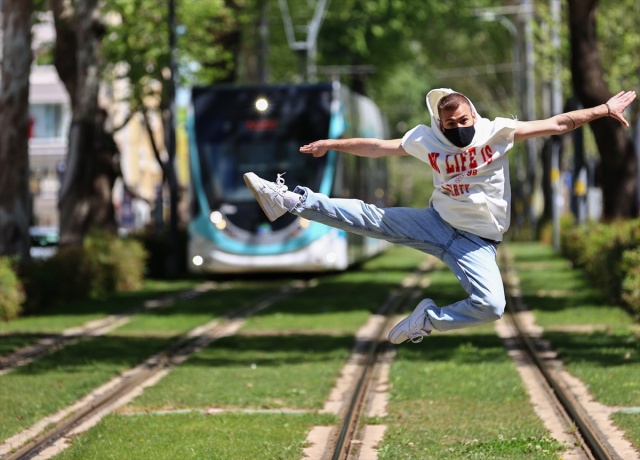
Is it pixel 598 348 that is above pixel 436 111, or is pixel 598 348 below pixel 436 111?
below

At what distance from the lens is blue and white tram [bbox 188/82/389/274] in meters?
28.3

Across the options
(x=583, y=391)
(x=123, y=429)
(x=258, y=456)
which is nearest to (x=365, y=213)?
(x=258, y=456)

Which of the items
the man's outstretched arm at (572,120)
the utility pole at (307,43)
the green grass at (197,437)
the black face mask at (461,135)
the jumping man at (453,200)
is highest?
the utility pole at (307,43)

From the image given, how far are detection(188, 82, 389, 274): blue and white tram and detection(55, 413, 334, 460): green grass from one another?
16.8 meters

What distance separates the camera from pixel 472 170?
9234 mm

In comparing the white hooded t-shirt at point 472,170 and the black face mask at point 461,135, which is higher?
the black face mask at point 461,135

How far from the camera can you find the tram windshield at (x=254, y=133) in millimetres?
28312

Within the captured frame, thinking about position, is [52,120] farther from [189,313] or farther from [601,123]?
[189,313]

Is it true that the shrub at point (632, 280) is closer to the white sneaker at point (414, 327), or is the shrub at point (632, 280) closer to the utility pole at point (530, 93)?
the white sneaker at point (414, 327)

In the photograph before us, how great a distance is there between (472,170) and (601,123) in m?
16.7

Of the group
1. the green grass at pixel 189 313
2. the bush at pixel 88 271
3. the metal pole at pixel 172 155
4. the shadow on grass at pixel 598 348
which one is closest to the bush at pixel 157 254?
the metal pole at pixel 172 155

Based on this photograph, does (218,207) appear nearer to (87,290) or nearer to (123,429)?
(87,290)

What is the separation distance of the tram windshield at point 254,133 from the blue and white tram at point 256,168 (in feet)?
0.06

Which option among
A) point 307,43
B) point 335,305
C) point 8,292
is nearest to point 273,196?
point 8,292
